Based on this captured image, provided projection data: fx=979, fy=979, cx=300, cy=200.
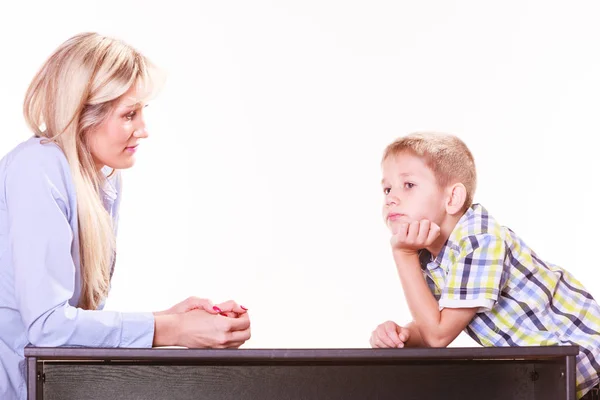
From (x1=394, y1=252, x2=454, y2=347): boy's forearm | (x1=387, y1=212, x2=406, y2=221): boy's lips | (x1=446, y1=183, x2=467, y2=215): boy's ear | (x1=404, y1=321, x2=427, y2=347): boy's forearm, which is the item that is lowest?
(x1=404, y1=321, x2=427, y2=347): boy's forearm

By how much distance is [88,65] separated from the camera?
5.61 feet

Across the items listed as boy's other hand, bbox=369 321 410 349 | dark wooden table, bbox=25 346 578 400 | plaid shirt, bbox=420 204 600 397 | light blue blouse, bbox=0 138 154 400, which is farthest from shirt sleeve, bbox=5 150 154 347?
plaid shirt, bbox=420 204 600 397

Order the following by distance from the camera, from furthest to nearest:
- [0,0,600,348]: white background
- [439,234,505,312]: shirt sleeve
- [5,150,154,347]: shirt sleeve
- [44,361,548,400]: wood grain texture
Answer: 1. [0,0,600,348]: white background
2. [44,361,548,400]: wood grain texture
3. [439,234,505,312]: shirt sleeve
4. [5,150,154,347]: shirt sleeve

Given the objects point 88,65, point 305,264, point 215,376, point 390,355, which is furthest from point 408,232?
point 305,264

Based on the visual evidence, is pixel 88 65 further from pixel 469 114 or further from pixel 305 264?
pixel 469 114

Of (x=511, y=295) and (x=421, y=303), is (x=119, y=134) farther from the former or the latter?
(x=511, y=295)

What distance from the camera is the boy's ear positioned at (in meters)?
1.82

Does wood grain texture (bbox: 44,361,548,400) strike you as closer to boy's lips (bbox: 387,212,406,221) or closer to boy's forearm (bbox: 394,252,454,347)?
boy's forearm (bbox: 394,252,454,347)

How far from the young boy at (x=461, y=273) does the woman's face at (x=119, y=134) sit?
0.47m

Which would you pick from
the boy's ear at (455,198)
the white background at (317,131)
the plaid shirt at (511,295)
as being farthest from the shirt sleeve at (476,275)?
the white background at (317,131)

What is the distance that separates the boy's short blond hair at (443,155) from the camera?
1.83m

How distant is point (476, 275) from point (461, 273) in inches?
1.1

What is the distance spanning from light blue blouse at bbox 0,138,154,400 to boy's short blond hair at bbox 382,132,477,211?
598 millimetres

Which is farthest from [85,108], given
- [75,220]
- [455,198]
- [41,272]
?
[455,198]
